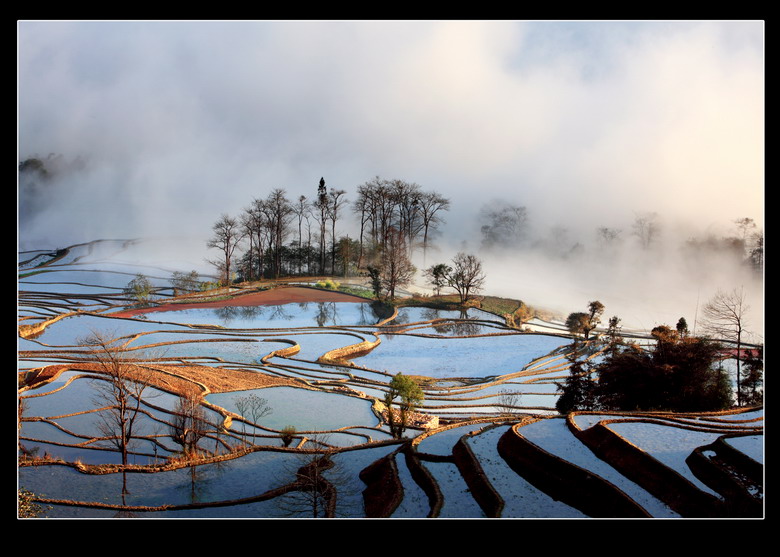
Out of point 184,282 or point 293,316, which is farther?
point 184,282

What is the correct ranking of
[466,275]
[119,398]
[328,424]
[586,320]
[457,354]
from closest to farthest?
[119,398] → [328,424] → [457,354] → [586,320] → [466,275]

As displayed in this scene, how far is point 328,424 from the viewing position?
996 centimetres

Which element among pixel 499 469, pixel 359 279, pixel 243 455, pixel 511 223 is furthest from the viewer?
pixel 359 279

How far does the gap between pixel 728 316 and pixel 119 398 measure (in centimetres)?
1099

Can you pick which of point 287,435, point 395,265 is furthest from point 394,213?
point 287,435

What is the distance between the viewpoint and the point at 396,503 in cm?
692

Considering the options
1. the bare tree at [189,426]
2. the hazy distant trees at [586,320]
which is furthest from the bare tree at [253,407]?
the hazy distant trees at [586,320]

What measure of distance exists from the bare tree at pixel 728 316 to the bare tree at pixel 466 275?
16.0 feet

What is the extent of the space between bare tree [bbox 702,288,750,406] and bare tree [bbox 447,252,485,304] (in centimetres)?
488

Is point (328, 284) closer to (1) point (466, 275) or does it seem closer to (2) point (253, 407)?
(1) point (466, 275)

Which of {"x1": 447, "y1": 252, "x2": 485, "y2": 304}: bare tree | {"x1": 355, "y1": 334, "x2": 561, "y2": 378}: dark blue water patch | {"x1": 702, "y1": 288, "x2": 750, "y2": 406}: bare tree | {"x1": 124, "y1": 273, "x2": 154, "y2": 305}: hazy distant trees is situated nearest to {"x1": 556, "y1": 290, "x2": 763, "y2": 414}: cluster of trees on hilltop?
{"x1": 702, "y1": 288, "x2": 750, "y2": 406}: bare tree

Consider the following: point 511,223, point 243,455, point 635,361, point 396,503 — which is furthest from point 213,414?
point 635,361
